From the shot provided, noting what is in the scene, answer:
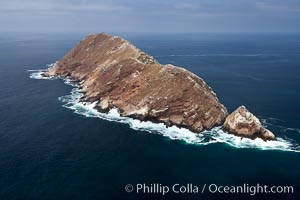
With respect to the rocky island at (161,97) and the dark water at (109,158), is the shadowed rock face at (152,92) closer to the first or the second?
the rocky island at (161,97)

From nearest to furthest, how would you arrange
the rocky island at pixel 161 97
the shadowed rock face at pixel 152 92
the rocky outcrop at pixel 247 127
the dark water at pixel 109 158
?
1. the dark water at pixel 109 158
2. the rocky outcrop at pixel 247 127
3. the rocky island at pixel 161 97
4. the shadowed rock face at pixel 152 92

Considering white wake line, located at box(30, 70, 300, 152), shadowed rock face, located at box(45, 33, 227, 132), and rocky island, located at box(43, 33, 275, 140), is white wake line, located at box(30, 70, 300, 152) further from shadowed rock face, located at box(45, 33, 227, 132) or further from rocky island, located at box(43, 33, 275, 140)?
shadowed rock face, located at box(45, 33, 227, 132)

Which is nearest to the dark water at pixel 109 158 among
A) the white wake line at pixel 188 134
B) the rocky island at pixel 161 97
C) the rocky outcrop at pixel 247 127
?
the white wake line at pixel 188 134

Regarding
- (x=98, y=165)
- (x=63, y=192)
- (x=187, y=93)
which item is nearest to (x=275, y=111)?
(x=187, y=93)

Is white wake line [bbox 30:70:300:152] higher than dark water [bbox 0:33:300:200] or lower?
higher

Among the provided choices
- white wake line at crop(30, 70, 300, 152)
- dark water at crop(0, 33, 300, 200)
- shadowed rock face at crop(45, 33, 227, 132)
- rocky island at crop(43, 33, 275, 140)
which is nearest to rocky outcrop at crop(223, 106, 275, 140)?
rocky island at crop(43, 33, 275, 140)

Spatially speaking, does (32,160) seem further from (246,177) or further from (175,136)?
(246,177)

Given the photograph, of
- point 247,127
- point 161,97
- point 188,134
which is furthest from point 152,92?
point 247,127
